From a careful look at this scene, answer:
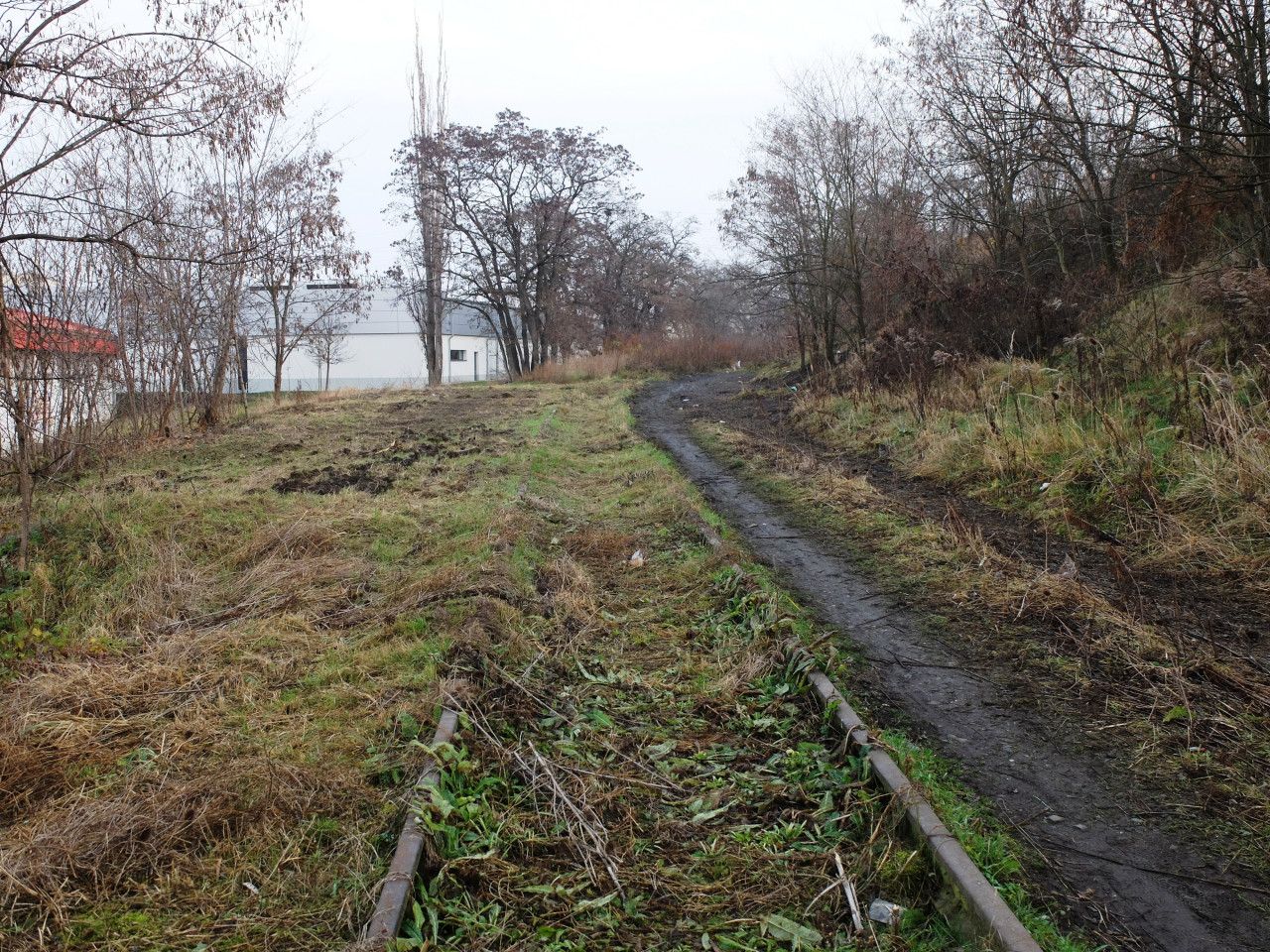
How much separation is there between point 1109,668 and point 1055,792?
1.39 meters

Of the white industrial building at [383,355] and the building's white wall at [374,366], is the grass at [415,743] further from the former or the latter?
the building's white wall at [374,366]

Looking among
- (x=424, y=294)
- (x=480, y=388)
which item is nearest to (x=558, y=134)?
(x=424, y=294)

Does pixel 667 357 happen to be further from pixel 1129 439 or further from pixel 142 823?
pixel 142 823

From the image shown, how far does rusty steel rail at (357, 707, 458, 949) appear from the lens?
2.74m

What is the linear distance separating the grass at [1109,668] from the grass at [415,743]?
983 millimetres

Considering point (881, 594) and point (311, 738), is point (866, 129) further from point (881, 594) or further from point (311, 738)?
point (311, 738)

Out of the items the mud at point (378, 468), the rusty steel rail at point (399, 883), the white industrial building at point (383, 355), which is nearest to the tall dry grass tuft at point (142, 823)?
the rusty steel rail at point (399, 883)

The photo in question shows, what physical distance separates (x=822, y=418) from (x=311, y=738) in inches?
504

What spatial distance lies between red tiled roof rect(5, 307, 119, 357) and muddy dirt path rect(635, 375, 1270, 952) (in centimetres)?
732

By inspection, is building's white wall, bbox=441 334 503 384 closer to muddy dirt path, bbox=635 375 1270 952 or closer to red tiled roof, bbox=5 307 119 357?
red tiled roof, bbox=5 307 119 357

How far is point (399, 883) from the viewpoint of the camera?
2.97m

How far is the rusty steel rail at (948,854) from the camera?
2.68 meters

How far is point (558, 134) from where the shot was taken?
116 ft

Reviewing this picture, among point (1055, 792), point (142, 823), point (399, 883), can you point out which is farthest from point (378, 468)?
point (1055, 792)
